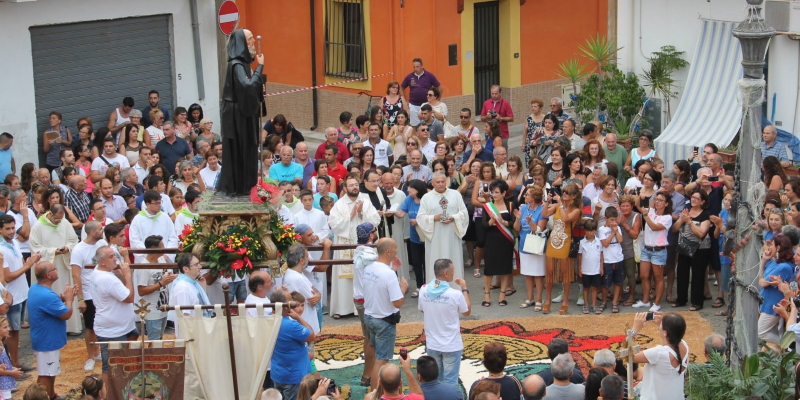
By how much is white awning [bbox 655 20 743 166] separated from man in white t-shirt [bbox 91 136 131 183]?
29.9 feet

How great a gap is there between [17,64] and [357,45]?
748 cm

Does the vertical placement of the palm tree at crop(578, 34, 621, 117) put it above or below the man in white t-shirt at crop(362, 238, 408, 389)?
above

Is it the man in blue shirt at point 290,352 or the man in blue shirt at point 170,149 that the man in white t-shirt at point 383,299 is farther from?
the man in blue shirt at point 170,149

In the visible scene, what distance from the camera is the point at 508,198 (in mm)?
15758

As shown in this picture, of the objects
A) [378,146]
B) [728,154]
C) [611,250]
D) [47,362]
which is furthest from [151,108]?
Result: [728,154]

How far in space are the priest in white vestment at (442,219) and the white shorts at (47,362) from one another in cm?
514

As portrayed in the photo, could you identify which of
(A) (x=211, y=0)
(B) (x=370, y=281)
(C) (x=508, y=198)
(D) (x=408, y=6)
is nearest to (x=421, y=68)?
(D) (x=408, y=6)

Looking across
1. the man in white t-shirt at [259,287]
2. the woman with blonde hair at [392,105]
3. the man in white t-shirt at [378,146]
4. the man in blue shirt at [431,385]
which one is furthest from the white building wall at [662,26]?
the man in blue shirt at [431,385]

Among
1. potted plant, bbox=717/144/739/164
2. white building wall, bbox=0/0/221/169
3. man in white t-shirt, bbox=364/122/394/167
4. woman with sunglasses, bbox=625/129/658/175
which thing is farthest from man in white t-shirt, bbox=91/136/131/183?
potted plant, bbox=717/144/739/164

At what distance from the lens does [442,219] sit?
15.1 metres

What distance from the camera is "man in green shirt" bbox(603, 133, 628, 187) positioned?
17.5 meters

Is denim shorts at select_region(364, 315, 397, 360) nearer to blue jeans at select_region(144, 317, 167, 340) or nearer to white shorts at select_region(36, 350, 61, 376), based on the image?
blue jeans at select_region(144, 317, 167, 340)

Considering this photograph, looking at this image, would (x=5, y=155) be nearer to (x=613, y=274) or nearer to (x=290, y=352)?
(x=290, y=352)

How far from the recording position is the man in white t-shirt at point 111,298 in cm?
1202
